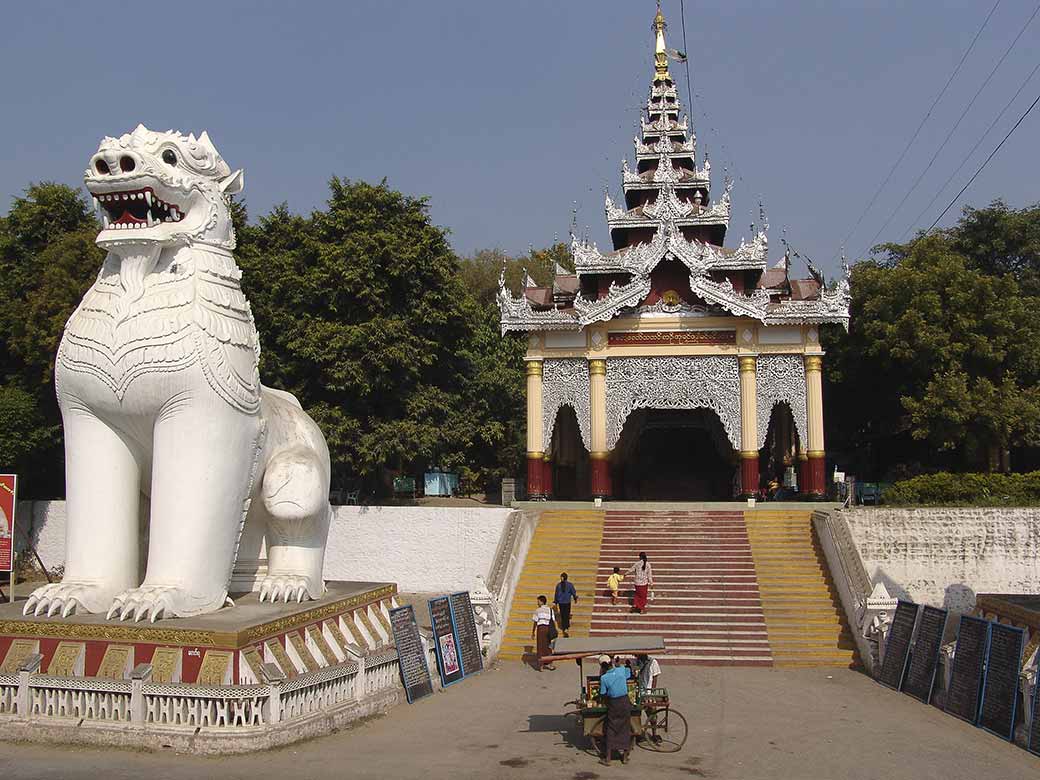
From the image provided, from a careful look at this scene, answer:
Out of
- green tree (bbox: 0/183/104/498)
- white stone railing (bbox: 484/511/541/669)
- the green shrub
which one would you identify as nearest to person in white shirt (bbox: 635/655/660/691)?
white stone railing (bbox: 484/511/541/669)

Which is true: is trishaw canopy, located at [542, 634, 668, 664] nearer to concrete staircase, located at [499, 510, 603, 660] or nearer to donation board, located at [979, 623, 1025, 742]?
donation board, located at [979, 623, 1025, 742]

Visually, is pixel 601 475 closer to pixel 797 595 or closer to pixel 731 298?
pixel 731 298

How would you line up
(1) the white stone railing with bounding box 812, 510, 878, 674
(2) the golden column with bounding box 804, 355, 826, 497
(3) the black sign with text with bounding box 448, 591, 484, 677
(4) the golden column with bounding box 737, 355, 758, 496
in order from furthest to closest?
(4) the golden column with bounding box 737, 355, 758, 496 → (2) the golden column with bounding box 804, 355, 826, 497 → (1) the white stone railing with bounding box 812, 510, 878, 674 → (3) the black sign with text with bounding box 448, 591, 484, 677

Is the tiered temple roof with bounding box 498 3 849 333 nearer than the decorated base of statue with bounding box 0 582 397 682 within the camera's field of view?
No

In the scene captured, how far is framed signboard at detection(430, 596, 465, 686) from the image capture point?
1059 centimetres

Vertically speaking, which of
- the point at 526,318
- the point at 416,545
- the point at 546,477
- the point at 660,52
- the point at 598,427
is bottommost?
the point at 416,545

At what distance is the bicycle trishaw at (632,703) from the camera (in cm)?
795

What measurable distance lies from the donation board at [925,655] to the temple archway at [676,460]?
1469cm

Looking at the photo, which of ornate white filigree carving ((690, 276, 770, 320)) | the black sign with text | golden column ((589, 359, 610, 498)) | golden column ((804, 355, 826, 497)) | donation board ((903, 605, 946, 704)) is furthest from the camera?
golden column ((589, 359, 610, 498))

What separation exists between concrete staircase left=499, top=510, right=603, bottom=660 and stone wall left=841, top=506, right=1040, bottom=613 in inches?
174

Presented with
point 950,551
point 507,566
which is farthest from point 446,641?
point 950,551

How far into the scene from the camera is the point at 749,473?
1961 cm

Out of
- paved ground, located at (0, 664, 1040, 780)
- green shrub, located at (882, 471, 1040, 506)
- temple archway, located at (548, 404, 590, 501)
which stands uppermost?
temple archway, located at (548, 404, 590, 501)

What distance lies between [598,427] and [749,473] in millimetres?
3237
